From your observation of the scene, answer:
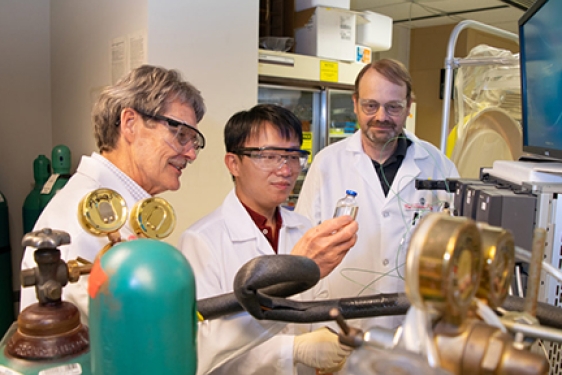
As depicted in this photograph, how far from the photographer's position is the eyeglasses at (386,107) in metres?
1.96

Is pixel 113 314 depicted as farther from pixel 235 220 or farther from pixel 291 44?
pixel 291 44

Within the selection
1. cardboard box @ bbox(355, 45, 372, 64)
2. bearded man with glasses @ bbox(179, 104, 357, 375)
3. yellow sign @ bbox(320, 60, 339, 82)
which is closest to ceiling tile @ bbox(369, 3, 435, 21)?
cardboard box @ bbox(355, 45, 372, 64)

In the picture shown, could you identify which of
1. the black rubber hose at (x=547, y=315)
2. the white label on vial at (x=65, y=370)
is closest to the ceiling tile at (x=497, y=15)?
the black rubber hose at (x=547, y=315)

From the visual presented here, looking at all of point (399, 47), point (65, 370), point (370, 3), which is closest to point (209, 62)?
→ point (65, 370)

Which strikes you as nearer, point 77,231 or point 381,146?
point 77,231

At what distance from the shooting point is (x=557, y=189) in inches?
31.0

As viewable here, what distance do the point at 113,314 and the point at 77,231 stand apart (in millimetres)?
623

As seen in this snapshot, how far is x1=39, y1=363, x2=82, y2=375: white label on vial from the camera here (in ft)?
2.03

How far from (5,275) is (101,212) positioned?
291cm

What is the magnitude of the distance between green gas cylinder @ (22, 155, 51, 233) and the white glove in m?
2.41

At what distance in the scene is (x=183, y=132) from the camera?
1370mm

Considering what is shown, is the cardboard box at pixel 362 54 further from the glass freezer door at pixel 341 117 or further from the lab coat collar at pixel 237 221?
the lab coat collar at pixel 237 221

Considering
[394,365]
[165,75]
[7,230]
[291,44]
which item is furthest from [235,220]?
[7,230]

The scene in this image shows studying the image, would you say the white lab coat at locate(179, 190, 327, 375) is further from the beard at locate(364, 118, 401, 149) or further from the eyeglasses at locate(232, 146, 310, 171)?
the beard at locate(364, 118, 401, 149)
